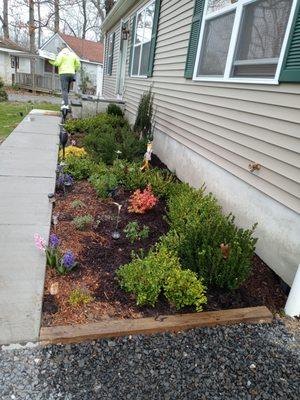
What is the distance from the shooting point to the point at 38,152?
5906 mm

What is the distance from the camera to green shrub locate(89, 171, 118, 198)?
4.20 metres

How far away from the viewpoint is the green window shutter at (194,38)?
4461 millimetres

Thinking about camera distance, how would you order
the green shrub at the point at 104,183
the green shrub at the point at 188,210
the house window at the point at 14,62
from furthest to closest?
1. the house window at the point at 14,62
2. the green shrub at the point at 104,183
3. the green shrub at the point at 188,210

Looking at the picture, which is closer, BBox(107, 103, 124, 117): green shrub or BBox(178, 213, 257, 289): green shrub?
BBox(178, 213, 257, 289): green shrub

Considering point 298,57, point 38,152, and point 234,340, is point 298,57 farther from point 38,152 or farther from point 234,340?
point 38,152

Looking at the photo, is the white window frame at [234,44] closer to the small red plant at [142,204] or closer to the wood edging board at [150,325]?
the small red plant at [142,204]

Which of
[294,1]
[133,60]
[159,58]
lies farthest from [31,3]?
[294,1]

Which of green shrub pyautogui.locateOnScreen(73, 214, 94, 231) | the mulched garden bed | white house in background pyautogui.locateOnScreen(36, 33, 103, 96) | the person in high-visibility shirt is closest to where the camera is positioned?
the mulched garden bed

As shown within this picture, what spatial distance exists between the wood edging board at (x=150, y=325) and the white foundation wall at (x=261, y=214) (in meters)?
0.54

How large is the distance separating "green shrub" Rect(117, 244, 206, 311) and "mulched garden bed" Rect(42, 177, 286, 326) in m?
0.09

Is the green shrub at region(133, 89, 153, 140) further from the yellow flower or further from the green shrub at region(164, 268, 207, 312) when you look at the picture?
the green shrub at region(164, 268, 207, 312)

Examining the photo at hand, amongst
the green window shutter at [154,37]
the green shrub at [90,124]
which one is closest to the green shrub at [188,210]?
the green window shutter at [154,37]

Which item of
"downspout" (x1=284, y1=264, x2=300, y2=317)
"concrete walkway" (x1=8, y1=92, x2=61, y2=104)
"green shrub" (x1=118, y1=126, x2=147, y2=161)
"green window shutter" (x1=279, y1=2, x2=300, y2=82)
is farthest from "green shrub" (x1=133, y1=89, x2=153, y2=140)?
"concrete walkway" (x1=8, y1=92, x2=61, y2=104)

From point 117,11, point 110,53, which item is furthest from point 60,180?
point 110,53
